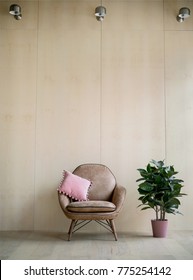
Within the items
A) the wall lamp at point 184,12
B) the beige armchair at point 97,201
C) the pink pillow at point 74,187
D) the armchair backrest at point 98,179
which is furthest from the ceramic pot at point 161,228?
the wall lamp at point 184,12

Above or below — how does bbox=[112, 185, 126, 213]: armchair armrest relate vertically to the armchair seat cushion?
above

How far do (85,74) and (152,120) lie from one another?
117cm

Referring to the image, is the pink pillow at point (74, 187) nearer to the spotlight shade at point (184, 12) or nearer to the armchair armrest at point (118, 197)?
the armchair armrest at point (118, 197)

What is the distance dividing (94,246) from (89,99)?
2.11 metres

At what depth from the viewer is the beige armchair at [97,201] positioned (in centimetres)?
391

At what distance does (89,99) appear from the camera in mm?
4926

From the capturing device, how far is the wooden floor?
10.7 ft

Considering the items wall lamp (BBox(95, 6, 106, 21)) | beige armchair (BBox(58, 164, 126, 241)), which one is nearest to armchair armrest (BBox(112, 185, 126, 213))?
beige armchair (BBox(58, 164, 126, 241))

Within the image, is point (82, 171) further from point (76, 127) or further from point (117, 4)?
point (117, 4)

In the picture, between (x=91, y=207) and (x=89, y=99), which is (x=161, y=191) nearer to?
(x=91, y=207)

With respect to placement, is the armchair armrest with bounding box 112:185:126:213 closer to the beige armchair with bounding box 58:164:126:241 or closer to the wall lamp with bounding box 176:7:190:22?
the beige armchair with bounding box 58:164:126:241

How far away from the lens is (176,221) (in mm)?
4762
